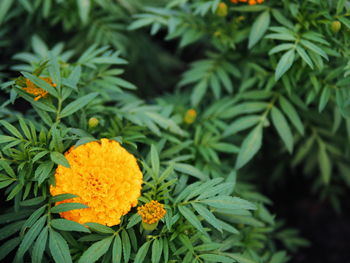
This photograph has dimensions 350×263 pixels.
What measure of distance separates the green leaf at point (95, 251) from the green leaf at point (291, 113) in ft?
3.88

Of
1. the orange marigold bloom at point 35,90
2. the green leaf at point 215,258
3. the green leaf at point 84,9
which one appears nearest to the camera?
the green leaf at point 215,258

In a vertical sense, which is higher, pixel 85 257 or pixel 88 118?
pixel 88 118

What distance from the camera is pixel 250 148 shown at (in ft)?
6.79

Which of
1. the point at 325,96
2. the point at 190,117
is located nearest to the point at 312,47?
the point at 325,96

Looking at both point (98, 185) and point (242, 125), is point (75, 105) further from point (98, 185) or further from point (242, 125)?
point (242, 125)

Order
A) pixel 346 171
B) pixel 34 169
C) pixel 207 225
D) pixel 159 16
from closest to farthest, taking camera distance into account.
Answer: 1. pixel 34 169
2. pixel 207 225
3. pixel 159 16
4. pixel 346 171

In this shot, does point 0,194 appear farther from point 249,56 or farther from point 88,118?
point 249,56

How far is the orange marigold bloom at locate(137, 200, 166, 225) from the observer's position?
1391 mm

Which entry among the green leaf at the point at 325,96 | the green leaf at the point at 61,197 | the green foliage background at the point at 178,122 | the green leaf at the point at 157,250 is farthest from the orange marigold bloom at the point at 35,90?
the green leaf at the point at 325,96

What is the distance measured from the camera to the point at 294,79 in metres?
2.02

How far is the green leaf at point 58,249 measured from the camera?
1.34 meters

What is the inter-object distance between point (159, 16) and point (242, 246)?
1.42 meters

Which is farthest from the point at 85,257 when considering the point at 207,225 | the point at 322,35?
the point at 322,35

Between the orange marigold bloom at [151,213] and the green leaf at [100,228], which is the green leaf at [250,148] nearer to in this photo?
the orange marigold bloom at [151,213]
